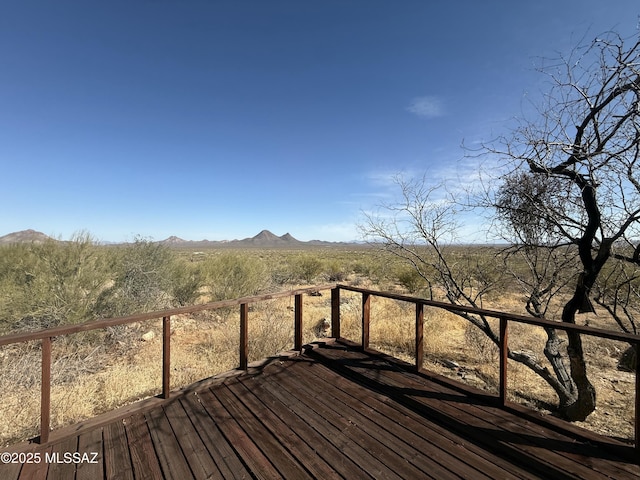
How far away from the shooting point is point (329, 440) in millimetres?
2230

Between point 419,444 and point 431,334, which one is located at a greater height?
point 419,444

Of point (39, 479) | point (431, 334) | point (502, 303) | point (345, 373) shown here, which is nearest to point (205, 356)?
point (345, 373)

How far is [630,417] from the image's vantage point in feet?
13.1

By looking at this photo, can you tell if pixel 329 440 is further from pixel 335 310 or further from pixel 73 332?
pixel 335 310

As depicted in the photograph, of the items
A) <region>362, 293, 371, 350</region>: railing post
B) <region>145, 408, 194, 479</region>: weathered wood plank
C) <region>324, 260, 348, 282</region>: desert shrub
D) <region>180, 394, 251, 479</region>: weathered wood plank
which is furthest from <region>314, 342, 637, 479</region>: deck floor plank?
<region>324, 260, 348, 282</region>: desert shrub

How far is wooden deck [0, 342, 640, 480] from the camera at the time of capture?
1916mm

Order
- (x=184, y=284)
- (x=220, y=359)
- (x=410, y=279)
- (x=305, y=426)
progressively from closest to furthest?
(x=305, y=426) < (x=220, y=359) < (x=184, y=284) < (x=410, y=279)

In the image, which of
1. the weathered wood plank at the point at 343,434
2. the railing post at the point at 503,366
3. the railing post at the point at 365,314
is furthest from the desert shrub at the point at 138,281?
the railing post at the point at 503,366

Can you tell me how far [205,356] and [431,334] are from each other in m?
5.30

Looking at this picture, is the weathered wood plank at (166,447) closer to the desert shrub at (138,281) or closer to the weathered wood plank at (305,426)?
the weathered wood plank at (305,426)

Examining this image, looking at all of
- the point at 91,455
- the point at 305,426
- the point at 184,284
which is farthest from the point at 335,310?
the point at 184,284

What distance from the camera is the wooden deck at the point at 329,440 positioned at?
6.29ft

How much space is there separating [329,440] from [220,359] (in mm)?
3690

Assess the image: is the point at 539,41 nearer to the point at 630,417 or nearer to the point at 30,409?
the point at 630,417
